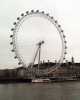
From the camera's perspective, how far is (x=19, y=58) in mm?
31609

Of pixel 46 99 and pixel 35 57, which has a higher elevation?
pixel 35 57

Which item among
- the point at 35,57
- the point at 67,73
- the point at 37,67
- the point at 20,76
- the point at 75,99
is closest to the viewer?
the point at 75,99

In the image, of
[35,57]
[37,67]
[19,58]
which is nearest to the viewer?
[19,58]

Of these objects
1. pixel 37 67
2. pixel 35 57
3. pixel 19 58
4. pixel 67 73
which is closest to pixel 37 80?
pixel 37 67

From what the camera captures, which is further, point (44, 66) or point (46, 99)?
point (44, 66)

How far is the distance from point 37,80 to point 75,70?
69.1 ft

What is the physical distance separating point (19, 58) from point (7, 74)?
Result: 24179 millimetres

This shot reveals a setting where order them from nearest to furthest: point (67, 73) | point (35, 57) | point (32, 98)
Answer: point (32, 98), point (35, 57), point (67, 73)

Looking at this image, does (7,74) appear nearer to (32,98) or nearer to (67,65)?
(67,65)

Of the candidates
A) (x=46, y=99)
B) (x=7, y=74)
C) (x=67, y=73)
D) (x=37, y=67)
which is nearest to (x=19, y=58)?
(x=37, y=67)

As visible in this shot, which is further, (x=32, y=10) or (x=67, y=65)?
(x=67, y=65)

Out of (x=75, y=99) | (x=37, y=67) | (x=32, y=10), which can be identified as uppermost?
(x=32, y=10)

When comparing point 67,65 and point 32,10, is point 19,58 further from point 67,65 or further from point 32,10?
point 67,65

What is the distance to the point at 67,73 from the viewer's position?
6122 centimetres
